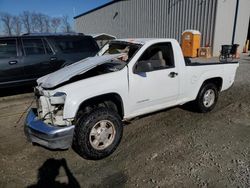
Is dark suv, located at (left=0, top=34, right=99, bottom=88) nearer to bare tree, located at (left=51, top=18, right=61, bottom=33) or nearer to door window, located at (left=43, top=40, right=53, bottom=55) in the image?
Answer: door window, located at (left=43, top=40, right=53, bottom=55)

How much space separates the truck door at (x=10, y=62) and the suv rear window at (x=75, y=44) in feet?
4.26

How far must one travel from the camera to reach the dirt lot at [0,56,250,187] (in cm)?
323

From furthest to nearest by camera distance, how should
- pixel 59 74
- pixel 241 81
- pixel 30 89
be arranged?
pixel 241 81
pixel 30 89
pixel 59 74

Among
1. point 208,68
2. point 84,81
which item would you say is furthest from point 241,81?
point 84,81

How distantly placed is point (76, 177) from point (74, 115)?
842 millimetres

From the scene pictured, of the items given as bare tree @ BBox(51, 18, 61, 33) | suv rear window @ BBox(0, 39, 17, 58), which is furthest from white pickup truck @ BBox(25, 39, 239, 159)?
bare tree @ BBox(51, 18, 61, 33)

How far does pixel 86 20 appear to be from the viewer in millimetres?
34875

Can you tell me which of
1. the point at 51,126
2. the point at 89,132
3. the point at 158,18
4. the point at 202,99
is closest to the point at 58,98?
the point at 51,126

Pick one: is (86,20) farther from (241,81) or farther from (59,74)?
(59,74)

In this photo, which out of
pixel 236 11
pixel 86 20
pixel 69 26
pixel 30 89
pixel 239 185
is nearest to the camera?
pixel 239 185

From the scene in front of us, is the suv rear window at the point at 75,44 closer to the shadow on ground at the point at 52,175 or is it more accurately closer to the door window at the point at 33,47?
the door window at the point at 33,47

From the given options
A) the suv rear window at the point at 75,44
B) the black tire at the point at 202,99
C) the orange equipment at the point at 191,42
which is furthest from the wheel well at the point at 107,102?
the orange equipment at the point at 191,42

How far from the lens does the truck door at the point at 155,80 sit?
13.3ft

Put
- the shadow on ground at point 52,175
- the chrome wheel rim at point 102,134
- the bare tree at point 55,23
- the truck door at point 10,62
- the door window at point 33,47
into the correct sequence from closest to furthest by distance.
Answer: the shadow on ground at point 52,175, the chrome wheel rim at point 102,134, the truck door at point 10,62, the door window at point 33,47, the bare tree at point 55,23
